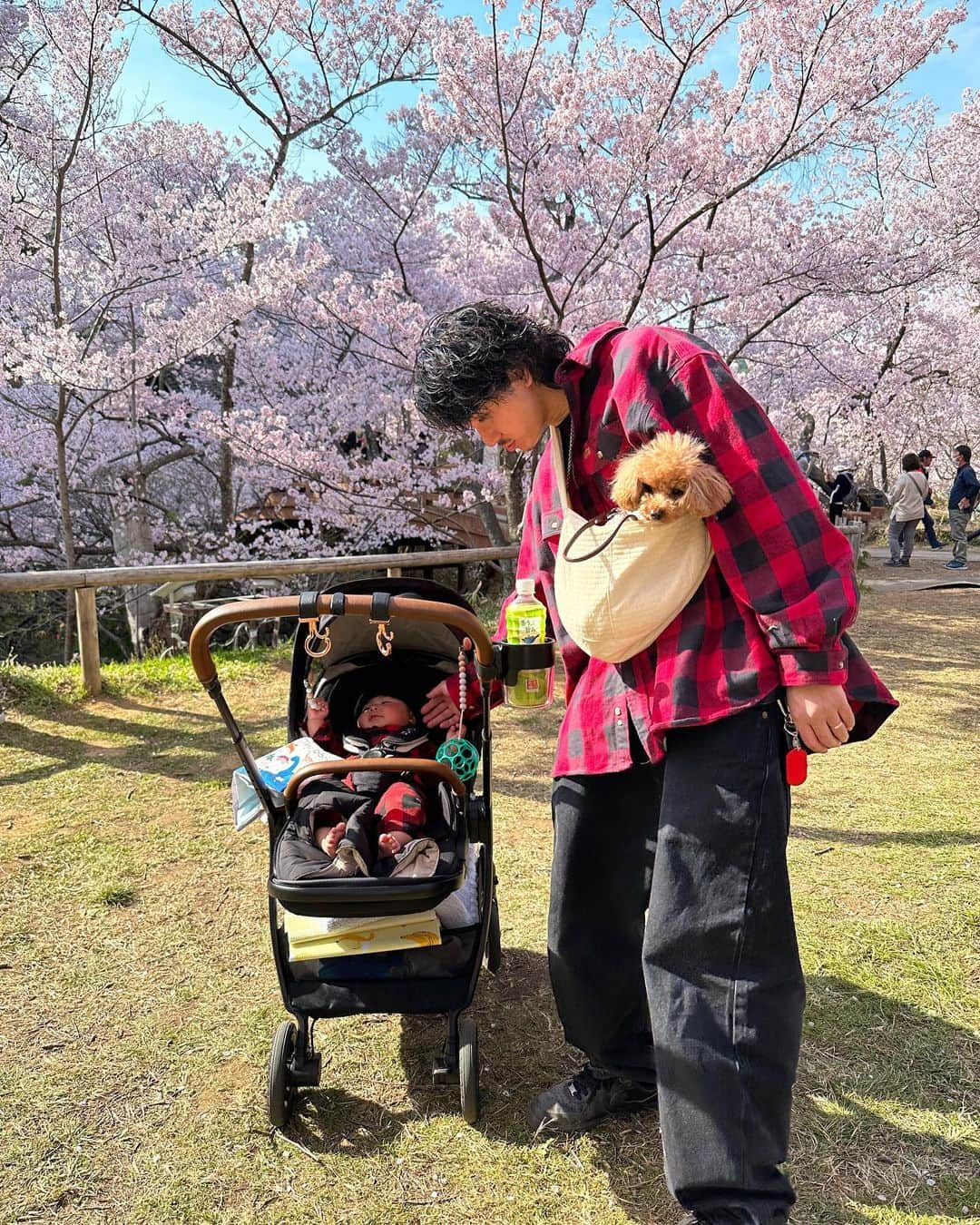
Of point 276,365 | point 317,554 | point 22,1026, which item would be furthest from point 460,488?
point 22,1026

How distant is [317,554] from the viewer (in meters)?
11.3

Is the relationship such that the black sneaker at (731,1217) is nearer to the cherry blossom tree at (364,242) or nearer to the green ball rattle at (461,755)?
the green ball rattle at (461,755)

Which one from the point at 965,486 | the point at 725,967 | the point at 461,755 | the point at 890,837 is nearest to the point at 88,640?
the point at 461,755

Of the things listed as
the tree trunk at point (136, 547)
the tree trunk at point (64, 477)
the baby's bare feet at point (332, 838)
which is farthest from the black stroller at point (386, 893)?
the tree trunk at point (136, 547)

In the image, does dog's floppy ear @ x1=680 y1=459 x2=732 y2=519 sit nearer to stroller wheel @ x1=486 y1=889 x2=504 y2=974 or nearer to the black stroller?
the black stroller

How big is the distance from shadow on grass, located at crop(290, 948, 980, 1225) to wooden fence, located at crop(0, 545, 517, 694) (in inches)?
146

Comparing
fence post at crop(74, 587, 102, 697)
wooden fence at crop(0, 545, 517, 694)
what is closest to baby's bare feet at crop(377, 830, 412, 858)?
wooden fence at crop(0, 545, 517, 694)

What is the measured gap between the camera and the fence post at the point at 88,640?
558cm

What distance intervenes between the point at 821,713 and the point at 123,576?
4880 mm

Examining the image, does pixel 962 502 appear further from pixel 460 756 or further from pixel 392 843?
pixel 392 843

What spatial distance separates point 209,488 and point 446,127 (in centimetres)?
726

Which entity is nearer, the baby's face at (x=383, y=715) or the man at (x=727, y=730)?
the man at (x=727, y=730)

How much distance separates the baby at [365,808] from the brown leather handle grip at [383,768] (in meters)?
0.12

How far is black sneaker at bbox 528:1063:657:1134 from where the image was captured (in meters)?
1.96
